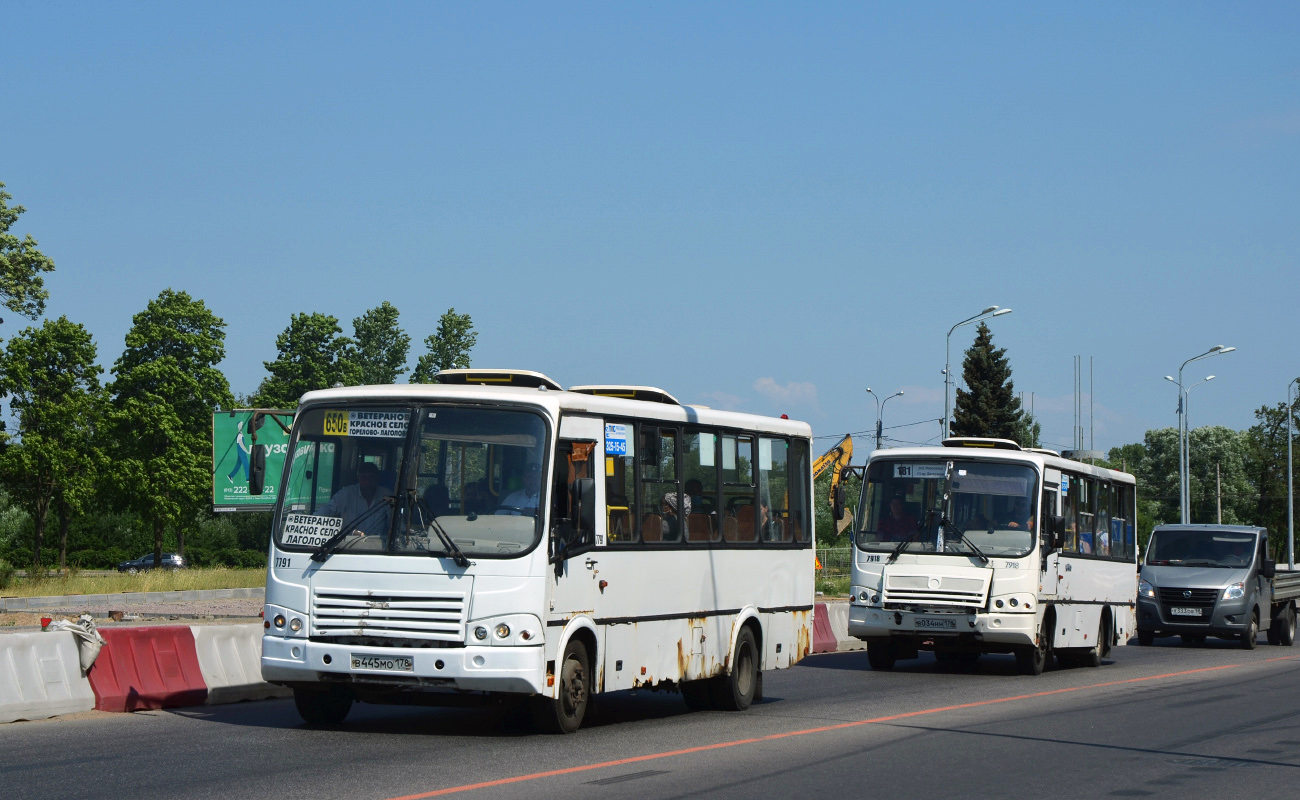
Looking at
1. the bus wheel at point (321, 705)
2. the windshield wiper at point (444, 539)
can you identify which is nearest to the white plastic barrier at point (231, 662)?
the bus wheel at point (321, 705)

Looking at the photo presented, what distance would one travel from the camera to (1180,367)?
216 feet

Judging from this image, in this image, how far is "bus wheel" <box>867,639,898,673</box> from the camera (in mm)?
21766

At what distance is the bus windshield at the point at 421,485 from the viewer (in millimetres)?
11812

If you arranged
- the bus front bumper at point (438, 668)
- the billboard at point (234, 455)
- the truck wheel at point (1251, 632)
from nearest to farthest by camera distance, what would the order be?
the bus front bumper at point (438, 668) < the truck wheel at point (1251, 632) < the billboard at point (234, 455)

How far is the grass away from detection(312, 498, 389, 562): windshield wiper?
2925 centimetres

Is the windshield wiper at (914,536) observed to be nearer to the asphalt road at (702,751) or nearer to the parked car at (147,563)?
the asphalt road at (702,751)

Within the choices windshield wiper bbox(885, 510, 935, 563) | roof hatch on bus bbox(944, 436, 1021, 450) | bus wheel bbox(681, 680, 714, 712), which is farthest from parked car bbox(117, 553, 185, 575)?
bus wheel bbox(681, 680, 714, 712)

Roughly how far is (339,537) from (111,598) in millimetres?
29949

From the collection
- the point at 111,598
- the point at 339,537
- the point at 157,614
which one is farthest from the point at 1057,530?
the point at 111,598

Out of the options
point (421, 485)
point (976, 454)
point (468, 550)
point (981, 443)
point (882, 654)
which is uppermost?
point (981, 443)

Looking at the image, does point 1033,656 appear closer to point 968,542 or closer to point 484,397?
point 968,542

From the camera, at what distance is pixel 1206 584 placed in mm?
29797

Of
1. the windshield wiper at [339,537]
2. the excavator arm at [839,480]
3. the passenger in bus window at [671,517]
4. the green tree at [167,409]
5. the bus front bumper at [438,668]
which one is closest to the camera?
the bus front bumper at [438,668]

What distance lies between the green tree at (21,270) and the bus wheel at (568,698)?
145 ft
